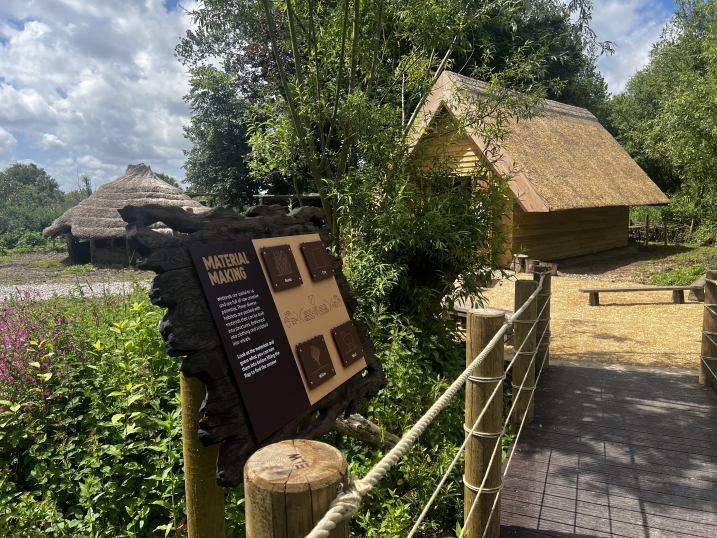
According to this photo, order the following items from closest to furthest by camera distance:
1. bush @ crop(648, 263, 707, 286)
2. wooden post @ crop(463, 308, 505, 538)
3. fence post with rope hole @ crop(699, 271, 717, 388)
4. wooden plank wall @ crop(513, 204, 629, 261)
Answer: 1. wooden post @ crop(463, 308, 505, 538)
2. fence post with rope hole @ crop(699, 271, 717, 388)
3. bush @ crop(648, 263, 707, 286)
4. wooden plank wall @ crop(513, 204, 629, 261)

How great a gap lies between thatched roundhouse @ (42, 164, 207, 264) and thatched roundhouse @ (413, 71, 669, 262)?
11362 mm

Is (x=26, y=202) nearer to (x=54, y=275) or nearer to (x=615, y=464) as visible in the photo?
(x=54, y=275)

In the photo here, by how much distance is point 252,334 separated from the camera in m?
2.00

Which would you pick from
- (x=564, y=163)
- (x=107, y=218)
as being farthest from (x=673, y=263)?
(x=107, y=218)

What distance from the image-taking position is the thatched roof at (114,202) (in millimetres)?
20125

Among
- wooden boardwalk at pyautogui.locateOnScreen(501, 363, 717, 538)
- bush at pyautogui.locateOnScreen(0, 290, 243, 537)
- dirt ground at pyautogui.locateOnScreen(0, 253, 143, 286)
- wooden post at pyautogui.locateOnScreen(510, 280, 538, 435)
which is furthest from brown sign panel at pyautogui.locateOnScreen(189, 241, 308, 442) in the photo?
dirt ground at pyautogui.locateOnScreen(0, 253, 143, 286)

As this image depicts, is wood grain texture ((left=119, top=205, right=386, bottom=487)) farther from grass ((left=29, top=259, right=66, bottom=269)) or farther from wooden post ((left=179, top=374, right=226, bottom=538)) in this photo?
grass ((left=29, top=259, right=66, bottom=269))

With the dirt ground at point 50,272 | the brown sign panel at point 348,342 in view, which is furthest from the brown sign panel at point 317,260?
the dirt ground at point 50,272

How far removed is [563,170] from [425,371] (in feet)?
38.7

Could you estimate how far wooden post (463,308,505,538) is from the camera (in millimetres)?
2781

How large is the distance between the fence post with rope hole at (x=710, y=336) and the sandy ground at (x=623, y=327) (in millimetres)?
1169

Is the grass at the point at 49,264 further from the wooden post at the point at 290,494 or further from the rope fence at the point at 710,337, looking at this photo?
the wooden post at the point at 290,494

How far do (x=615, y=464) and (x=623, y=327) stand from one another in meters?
5.54

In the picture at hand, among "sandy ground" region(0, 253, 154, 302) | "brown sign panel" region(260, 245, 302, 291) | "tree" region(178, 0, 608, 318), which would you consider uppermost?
"tree" region(178, 0, 608, 318)
